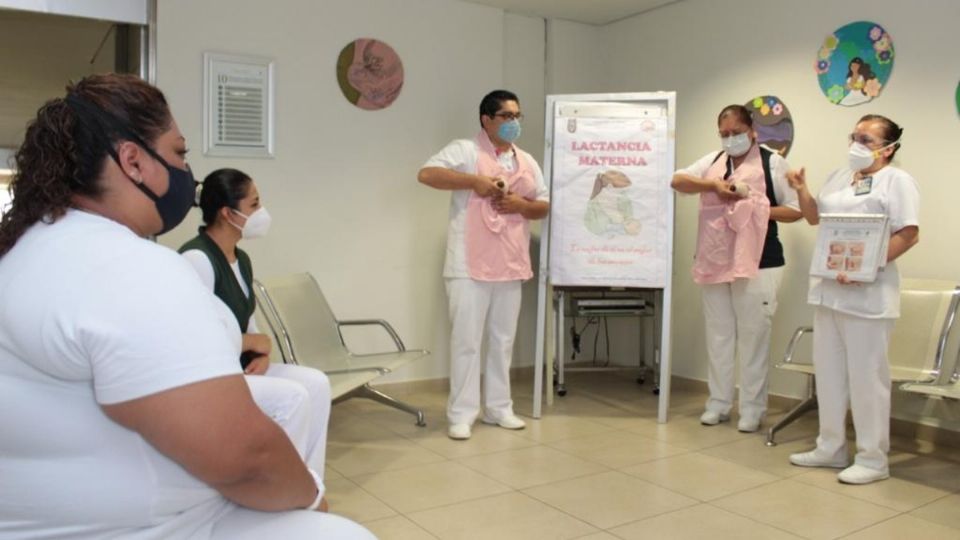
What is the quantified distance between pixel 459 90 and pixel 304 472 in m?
4.10

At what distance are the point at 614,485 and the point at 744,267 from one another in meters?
1.44

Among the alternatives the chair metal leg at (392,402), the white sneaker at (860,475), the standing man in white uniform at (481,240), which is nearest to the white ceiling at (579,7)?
the standing man in white uniform at (481,240)

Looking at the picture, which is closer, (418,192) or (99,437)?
(99,437)

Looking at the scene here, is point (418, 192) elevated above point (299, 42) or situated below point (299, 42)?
below

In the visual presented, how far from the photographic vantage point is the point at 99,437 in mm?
1112

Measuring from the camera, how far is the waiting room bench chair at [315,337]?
3.66 metres

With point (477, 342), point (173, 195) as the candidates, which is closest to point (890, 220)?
point (477, 342)

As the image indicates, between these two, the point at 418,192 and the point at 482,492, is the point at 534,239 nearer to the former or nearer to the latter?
the point at 418,192

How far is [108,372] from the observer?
105 cm

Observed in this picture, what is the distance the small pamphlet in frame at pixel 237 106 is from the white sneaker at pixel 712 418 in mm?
2927

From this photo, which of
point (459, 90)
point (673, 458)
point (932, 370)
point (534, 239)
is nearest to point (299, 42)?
point (459, 90)

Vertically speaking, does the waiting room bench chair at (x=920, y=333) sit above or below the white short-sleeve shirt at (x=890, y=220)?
below

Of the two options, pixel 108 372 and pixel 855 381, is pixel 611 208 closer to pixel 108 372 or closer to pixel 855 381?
pixel 855 381

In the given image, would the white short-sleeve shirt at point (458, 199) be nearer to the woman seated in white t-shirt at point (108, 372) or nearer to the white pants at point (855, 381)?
the white pants at point (855, 381)
